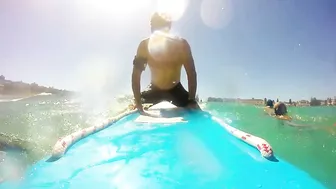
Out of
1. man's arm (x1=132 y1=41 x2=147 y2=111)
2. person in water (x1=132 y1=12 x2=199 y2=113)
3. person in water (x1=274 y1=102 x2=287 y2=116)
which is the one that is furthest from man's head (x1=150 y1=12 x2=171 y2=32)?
person in water (x1=274 y1=102 x2=287 y2=116)

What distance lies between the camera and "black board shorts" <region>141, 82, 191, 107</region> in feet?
7.53

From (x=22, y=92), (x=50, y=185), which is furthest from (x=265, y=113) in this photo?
(x=50, y=185)

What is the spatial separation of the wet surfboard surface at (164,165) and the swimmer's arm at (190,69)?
60 cm

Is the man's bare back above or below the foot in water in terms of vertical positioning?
above

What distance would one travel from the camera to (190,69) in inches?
88.5

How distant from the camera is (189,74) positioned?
2262 millimetres

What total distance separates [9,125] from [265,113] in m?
3.00

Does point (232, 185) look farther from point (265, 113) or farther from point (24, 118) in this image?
point (265, 113)

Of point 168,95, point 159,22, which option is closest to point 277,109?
point 168,95

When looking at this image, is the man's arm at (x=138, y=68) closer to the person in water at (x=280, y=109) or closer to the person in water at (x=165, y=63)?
the person in water at (x=165, y=63)

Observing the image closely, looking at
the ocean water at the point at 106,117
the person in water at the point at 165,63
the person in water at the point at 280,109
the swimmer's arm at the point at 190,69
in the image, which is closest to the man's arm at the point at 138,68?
the person in water at the point at 165,63

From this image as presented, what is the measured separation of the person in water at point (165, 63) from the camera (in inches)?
85.9

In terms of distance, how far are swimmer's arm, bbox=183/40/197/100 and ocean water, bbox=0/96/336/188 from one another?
0.87 metres

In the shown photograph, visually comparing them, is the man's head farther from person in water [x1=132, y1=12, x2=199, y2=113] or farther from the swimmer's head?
the swimmer's head
